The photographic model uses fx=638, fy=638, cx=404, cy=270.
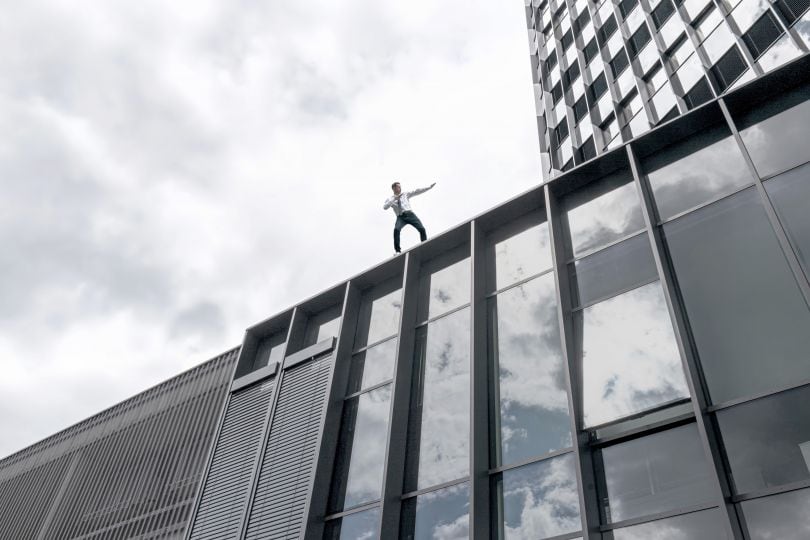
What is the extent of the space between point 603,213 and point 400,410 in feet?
14.9

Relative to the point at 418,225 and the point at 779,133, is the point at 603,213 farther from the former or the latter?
the point at 418,225

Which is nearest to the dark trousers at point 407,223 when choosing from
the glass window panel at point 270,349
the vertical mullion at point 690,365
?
the glass window panel at point 270,349

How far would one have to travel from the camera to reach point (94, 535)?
14047 mm

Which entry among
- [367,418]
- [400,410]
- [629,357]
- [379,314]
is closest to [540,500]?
[629,357]

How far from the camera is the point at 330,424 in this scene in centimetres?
1083

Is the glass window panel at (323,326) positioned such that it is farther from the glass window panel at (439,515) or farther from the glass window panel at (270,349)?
the glass window panel at (439,515)

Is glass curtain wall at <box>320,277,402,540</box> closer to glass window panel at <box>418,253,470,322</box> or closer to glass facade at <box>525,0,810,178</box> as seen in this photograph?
glass window panel at <box>418,253,470,322</box>

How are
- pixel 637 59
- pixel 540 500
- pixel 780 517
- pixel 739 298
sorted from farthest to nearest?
pixel 637 59 < pixel 540 500 < pixel 739 298 < pixel 780 517

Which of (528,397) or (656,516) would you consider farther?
(528,397)

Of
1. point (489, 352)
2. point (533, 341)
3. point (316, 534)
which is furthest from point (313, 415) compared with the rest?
point (533, 341)

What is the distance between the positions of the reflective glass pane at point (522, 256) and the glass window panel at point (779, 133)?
3323 millimetres

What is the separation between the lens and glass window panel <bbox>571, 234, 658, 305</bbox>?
9.07 meters

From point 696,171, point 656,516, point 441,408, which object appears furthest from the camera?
point 441,408

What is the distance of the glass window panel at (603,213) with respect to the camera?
32.3ft
